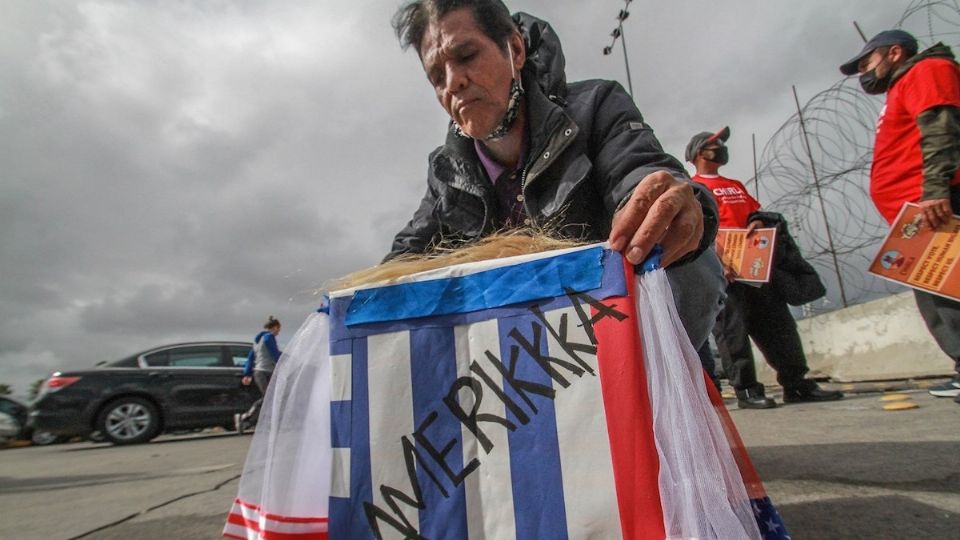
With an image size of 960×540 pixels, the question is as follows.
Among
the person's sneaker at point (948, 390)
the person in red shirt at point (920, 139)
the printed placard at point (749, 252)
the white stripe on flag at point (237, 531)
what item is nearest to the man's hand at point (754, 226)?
the printed placard at point (749, 252)

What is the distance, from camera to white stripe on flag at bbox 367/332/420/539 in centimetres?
77

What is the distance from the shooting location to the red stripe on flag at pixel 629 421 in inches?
25.0

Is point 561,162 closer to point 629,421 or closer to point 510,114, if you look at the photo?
point 510,114

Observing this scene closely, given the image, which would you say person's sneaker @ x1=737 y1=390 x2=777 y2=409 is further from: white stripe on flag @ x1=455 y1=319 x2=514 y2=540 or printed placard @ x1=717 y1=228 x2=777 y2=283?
white stripe on flag @ x1=455 y1=319 x2=514 y2=540

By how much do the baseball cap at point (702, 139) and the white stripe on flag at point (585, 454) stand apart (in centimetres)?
294

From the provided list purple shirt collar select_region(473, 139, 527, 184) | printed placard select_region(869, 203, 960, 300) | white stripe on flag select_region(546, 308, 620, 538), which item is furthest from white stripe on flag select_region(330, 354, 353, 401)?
printed placard select_region(869, 203, 960, 300)

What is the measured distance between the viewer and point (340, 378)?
33.1 inches

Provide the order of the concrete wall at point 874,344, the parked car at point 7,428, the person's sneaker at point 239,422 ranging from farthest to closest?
the parked car at point 7,428, the person's sneaker at point 239,422, the concrete wall at point 874,344

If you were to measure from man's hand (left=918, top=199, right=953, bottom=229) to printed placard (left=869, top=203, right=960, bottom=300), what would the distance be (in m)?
0.02

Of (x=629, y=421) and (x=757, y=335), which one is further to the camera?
(x=757, y=335)

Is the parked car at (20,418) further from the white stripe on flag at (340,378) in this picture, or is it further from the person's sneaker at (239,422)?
the white stripe on flag at (340,378)

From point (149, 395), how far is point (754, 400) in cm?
708

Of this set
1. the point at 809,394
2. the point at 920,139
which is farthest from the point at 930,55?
the point at 809,394

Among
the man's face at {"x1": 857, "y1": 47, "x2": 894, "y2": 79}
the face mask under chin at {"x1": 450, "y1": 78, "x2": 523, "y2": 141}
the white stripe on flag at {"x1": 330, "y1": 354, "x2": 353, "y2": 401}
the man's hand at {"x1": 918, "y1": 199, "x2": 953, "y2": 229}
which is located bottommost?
the white stripe on flag at {"x1": 330, "y1": 354, "x2": 353, "y2": 401}
